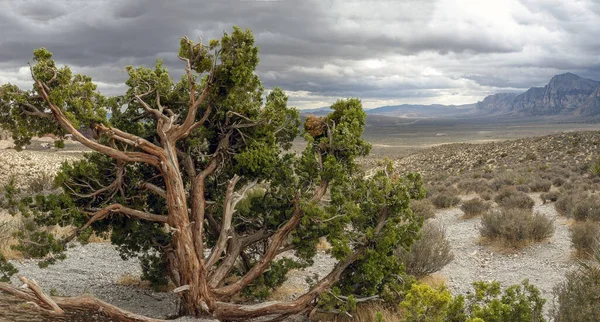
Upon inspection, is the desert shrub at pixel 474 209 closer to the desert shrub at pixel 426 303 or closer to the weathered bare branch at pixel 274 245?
the weathered bare branch at pixel 274 245

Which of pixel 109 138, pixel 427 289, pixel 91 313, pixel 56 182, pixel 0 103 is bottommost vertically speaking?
pixel 91 313

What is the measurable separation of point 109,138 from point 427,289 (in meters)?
5.32

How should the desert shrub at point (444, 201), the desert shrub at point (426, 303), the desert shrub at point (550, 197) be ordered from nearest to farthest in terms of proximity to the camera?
the desert shrub at point (426, 303)
the desert shrub at point (550, 197)
the desert shrub at point (444, 201)

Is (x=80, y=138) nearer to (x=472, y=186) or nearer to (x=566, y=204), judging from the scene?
(x=566, y=204)

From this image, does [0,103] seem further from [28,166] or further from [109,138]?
[28,166]

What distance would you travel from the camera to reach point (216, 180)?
9211mm

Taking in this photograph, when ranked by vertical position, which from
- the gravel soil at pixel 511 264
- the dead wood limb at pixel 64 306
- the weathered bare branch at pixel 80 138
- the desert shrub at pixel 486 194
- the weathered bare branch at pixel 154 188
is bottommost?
the gravel soil at pixel 511 264

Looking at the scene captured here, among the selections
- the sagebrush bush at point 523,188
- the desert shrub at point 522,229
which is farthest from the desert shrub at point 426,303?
the sagebrush bush at point 523,188

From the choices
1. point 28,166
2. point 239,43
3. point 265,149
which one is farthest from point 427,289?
point 28,166

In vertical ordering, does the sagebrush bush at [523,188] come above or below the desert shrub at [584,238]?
below

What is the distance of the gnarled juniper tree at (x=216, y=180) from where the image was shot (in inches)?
295

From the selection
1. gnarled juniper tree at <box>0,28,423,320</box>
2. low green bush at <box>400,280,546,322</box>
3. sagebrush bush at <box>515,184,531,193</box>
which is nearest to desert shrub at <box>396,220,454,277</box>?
gnarled juniper tree at <box>0,28,423,320</box>

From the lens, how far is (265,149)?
845cm

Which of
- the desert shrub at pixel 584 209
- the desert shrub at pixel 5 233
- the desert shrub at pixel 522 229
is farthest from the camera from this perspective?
the desert shrub at pixel 584 209
